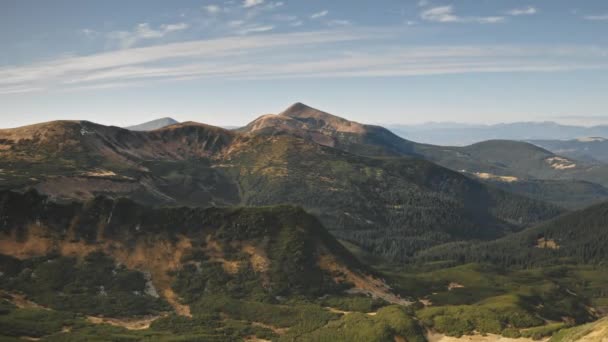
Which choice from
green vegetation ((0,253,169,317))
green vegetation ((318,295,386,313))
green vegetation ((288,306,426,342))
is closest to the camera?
green vegetation ((288,306,426,342))

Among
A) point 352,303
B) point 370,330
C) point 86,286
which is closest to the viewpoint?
point 370,330

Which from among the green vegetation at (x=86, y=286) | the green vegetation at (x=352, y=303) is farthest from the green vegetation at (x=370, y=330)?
the green vegetation at (x=86, y=286)

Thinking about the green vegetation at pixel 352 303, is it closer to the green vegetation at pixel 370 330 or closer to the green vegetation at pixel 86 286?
the green vegetation at pixel 370 330

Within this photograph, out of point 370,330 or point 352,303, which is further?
point 352,303

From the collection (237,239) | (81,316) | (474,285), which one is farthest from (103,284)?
(474,285)

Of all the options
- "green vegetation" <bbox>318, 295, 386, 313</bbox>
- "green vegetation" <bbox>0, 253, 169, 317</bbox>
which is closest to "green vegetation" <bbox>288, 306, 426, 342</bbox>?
"green vegetation" <bbox>318, 295, 386, 313</bbox>

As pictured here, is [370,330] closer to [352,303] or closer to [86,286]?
[352,303]

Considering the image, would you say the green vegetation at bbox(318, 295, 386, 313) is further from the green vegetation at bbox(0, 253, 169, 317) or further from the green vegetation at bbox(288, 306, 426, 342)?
the green vegetation at bbox(0, 253, 169, 317)

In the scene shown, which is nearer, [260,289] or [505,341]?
[505,341]

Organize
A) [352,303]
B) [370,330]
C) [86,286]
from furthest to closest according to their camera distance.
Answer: [86,286] < [352,303] < [370,330]

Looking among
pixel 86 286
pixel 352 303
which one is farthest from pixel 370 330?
pixel 86 286

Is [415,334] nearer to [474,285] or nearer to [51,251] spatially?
[474,285]
